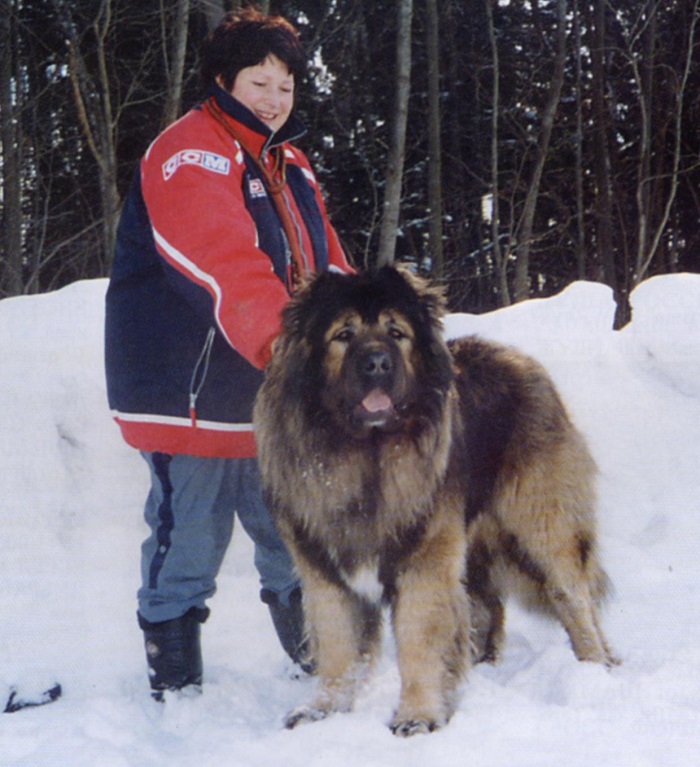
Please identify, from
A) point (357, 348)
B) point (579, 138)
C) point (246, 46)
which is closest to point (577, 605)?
point (357, 348)

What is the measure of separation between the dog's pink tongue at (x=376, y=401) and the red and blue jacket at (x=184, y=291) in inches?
17.9

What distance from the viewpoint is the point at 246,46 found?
2.37 m

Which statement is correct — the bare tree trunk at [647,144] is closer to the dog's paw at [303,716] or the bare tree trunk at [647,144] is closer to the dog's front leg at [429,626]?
the dog's front leg at [429,626]

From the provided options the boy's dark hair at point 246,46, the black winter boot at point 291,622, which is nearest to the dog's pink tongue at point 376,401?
the black winter boot at point 291,622

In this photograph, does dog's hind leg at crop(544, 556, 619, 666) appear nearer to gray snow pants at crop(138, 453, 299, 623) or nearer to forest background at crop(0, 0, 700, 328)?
gray snow pants at crop(138, 453, 299, 623)

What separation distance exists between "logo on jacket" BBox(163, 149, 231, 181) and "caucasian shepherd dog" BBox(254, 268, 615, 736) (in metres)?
0.44

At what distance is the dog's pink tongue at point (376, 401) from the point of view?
199cm

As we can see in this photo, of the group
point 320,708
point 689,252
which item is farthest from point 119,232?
point 689,252

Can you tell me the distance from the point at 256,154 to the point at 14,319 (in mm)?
2478

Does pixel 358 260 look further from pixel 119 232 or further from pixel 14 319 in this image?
pixel 119 232

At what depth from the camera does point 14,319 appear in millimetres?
4379

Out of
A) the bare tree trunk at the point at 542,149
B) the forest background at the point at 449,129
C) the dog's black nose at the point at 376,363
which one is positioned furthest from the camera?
the bare tree trunk at the point at 542,149

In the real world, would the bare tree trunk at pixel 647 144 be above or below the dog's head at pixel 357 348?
above

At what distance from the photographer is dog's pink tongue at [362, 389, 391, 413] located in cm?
199
